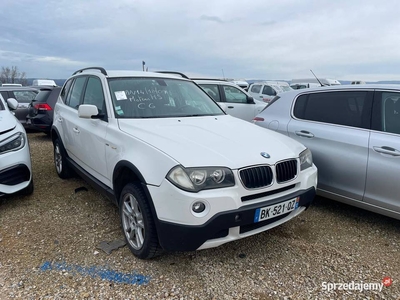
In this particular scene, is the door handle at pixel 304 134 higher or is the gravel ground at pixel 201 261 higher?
the door handle at pixel 304 134

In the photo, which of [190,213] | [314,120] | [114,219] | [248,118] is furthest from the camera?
[248,118]

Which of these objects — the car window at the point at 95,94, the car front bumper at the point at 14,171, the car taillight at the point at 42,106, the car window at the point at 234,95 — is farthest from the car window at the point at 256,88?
the car front bumper at the point at 14,171

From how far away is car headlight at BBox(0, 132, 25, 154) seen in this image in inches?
139

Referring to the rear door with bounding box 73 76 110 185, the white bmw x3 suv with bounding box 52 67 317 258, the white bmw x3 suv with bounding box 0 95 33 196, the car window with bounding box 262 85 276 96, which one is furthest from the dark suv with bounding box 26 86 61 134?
the car window with bounding box 262 85 276 96

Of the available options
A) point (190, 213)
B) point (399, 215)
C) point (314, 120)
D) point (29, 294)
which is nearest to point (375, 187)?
point (399, 215)

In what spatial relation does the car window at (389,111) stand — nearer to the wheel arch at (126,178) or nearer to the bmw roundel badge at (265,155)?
the bmw roundel badge at (265,155)

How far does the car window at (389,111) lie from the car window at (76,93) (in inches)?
144

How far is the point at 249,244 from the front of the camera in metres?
2.99

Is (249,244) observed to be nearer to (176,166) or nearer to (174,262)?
(174,262)

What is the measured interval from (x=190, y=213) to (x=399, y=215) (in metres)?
2.20

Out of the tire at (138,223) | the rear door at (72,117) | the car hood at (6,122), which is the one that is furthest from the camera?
the rear door at (72,117)

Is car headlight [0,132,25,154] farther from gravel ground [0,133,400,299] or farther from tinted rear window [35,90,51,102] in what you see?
tinted rear window [35,90,51,102]

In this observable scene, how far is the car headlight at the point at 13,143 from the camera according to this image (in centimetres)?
353

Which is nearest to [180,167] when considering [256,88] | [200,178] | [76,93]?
[200,178]
